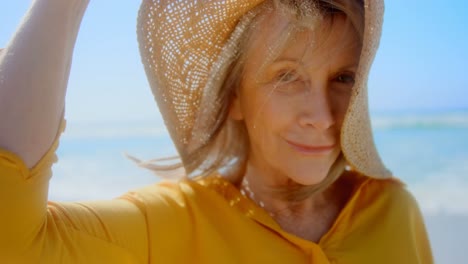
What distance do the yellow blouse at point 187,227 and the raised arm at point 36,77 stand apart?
0.13ft

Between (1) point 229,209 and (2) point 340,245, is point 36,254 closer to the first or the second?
(1) point 229,209

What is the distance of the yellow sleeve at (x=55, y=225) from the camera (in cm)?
98

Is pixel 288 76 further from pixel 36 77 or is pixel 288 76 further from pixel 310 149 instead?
pixel 36 77

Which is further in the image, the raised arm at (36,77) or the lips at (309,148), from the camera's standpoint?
the lips at (309,148)

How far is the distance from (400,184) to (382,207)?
0.16 metres

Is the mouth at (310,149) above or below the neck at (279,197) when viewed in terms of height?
above

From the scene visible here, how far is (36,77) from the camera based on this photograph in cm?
102

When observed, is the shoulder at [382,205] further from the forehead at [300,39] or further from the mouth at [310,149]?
the forehead at [300,39]

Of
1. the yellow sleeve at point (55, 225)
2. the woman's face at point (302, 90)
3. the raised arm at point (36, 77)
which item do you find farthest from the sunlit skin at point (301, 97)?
the raised arm at point (36, 77)

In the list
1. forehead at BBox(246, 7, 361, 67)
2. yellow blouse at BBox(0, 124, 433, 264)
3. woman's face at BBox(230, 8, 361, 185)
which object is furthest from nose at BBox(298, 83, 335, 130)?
yellow blouse at BBox(0, 124, 433, 264)

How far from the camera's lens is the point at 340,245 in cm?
156

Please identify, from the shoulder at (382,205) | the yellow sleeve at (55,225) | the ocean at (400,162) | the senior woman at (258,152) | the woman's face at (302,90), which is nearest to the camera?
the yellow sleeve at (55,225)

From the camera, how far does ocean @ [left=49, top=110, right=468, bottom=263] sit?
5.08 meters

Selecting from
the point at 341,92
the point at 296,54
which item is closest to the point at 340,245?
the point at 341,92
